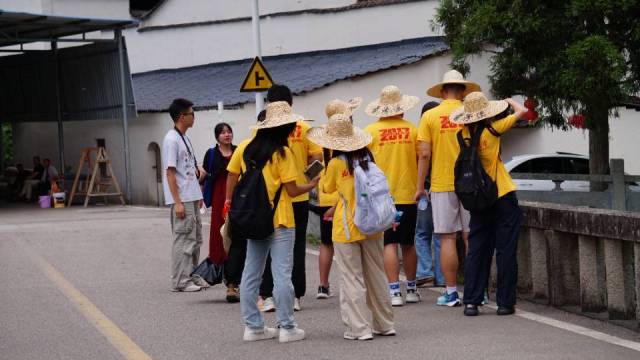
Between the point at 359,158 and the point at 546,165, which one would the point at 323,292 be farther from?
the point at 546,165

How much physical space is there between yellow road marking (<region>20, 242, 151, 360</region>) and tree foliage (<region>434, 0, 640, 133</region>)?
22.3ft

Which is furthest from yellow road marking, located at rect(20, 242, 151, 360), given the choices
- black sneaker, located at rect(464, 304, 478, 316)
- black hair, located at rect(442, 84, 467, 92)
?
black hair, located at rect(442, 84, 467, 92)

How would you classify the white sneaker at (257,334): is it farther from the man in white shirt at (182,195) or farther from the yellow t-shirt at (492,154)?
the man in white shirt at (182,195)

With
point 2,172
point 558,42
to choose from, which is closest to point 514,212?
point 558,42

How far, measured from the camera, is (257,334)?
8875 mm

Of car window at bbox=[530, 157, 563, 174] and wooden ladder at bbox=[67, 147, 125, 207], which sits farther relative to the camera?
wooden ladder at bbox=[67, 147, 125, 207]

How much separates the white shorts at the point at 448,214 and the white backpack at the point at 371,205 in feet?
5.21

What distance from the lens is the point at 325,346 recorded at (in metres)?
8.59

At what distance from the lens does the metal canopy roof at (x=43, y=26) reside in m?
27.5

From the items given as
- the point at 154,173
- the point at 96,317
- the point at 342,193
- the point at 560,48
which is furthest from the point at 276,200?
the point at 154,173

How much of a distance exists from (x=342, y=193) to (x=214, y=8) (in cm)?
3058

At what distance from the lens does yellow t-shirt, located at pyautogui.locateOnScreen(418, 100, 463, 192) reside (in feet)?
33.6

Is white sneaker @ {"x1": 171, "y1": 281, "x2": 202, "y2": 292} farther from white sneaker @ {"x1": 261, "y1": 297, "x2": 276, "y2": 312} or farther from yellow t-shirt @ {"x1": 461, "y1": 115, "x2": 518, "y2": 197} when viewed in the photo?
yellow t-shirt @ {"x1": 461, "y1": 115, "x2": 518, "y2": 197}

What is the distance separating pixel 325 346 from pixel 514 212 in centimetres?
219
